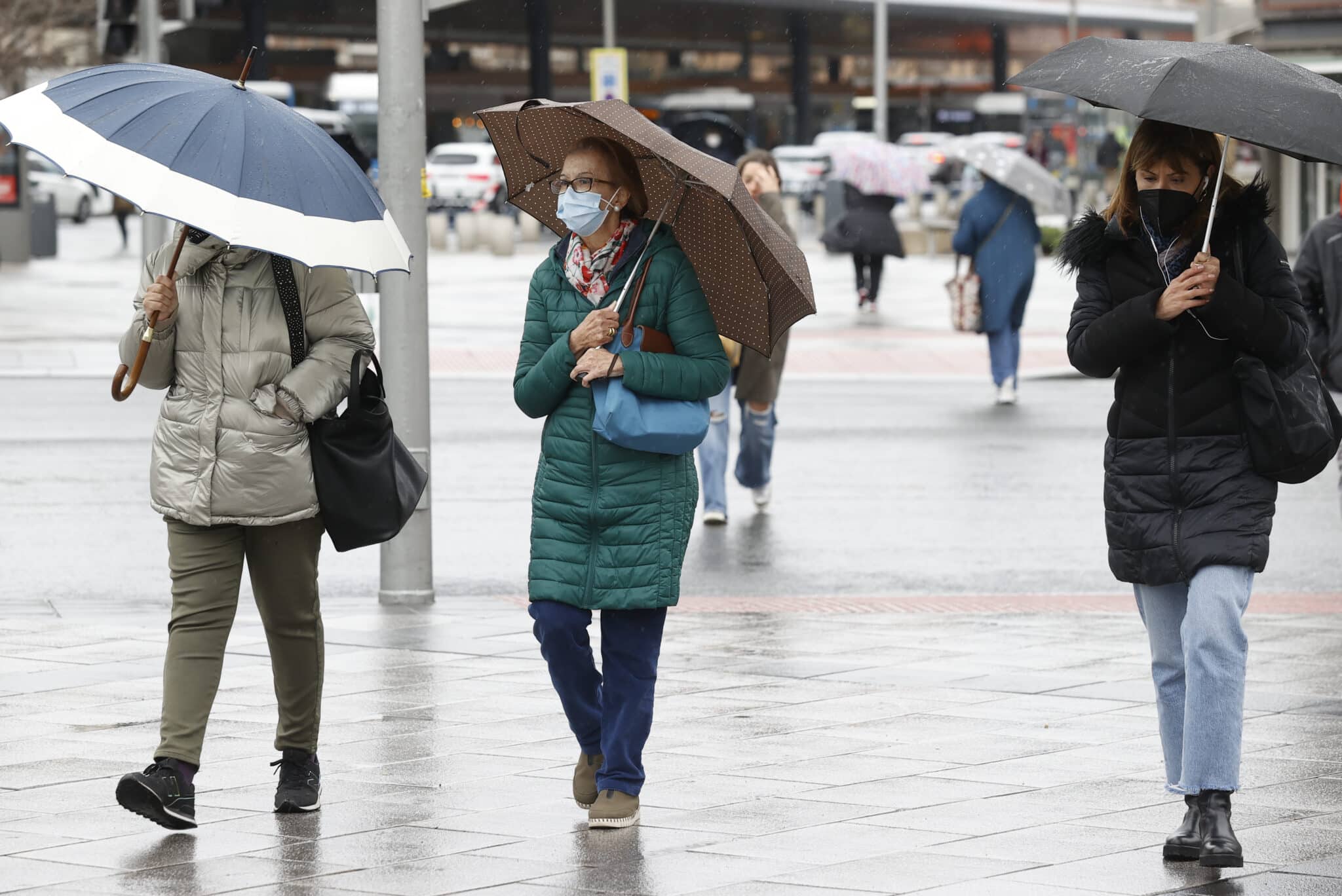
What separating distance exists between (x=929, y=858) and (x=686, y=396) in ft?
4.21

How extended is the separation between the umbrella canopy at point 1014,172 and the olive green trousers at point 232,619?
12.7 meters

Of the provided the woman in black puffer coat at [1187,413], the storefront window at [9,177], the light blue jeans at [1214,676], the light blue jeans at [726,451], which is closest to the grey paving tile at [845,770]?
the woman in black puffer coat at [1187,413]

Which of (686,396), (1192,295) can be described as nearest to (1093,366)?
(1192,295)

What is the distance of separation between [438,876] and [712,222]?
1816 millimetres

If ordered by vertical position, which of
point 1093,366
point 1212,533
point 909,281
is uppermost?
point 1093,366

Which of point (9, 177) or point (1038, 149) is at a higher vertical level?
point (9, 177)

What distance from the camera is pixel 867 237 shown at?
89.6 ft

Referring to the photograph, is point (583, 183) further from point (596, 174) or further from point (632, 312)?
point (632, 312)

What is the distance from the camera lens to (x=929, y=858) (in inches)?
208

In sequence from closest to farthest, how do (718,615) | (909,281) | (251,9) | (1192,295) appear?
(1192,295) < (718,615) < (909,281) < (251,9)

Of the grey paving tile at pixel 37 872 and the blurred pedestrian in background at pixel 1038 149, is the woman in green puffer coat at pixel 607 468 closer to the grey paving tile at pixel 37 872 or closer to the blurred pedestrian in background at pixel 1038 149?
the grey paving tile at pixel 37 872

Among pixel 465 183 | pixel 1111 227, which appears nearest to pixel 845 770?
pixel 1111 227

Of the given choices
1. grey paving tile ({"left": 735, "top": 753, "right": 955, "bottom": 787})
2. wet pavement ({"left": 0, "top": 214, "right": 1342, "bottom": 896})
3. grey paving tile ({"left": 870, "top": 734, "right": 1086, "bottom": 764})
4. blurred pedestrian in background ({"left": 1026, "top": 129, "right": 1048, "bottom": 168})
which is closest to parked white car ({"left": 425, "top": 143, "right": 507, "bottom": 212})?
blurred pedestrian in background ({"left": 1026, "top": 129, "right": 1048, "bottom": 168})

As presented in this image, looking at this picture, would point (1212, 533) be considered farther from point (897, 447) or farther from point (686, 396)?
point (897, 447)
